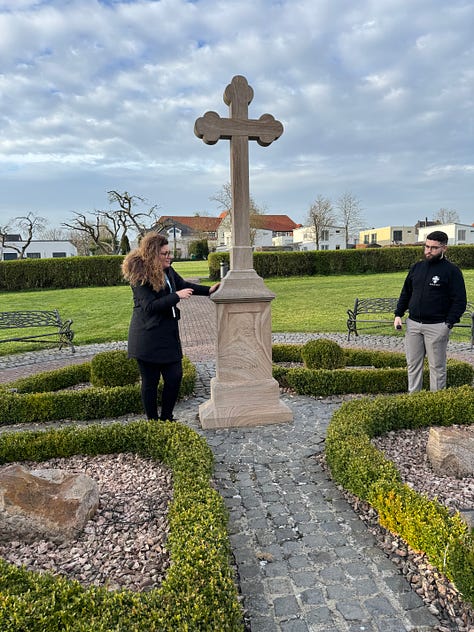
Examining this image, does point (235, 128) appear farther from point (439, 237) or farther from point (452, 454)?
point (452, 454)

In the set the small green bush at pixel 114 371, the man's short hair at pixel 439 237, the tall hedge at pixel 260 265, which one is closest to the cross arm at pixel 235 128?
the man's short hair at pixel 439 237

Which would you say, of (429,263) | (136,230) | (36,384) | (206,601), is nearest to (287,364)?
(429,263)

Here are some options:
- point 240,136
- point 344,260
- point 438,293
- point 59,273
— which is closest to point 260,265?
point 344,260

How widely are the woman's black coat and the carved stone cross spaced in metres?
0.96

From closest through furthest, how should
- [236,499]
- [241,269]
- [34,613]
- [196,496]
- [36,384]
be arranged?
[34,613] < [196,496] < [236,499] < [241,269] < [36,384]

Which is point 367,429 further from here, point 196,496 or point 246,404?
point 196,496

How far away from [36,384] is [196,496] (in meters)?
4.11

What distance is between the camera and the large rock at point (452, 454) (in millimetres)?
3525

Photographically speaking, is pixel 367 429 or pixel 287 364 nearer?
pixel 367 429

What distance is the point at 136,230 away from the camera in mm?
43406

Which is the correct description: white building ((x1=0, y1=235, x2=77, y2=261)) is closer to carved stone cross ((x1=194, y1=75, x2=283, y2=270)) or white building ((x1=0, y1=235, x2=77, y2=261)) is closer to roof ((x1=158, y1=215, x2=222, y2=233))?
roof ((x1=158, y1=215, x2=222, y2=233))

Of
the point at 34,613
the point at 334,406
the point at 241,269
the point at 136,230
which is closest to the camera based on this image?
the point at 34,613

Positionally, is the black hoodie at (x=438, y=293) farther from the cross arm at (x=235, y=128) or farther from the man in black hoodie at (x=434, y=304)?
the cross arm at (x=235, y=128)

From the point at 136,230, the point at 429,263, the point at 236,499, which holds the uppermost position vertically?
the point at 136,230
